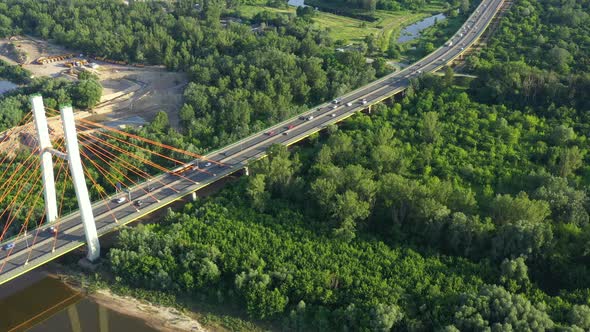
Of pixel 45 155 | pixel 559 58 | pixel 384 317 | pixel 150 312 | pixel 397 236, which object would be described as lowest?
pixel 150 312

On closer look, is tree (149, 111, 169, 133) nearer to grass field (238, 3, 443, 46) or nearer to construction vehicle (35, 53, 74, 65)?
construction vehicle (35, 53, 74, 65)

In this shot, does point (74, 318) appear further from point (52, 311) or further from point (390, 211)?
point (390, 211)

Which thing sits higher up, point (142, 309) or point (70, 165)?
point (70, 165)

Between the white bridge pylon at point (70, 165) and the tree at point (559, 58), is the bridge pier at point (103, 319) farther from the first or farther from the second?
the tree at point (559, 58)

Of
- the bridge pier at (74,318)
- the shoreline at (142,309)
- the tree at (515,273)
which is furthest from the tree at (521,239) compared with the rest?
the bridge pier at (74,318)

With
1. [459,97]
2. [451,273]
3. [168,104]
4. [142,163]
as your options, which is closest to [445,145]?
[459,97]

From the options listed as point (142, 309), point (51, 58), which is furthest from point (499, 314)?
point (51, 58)

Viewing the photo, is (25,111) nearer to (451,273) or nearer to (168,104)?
(168,104)

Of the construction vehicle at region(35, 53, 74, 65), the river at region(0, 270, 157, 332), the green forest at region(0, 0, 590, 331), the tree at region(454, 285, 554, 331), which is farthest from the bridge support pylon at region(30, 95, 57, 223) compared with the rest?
the construction vehicle at region(35, 53, 74, 65)
